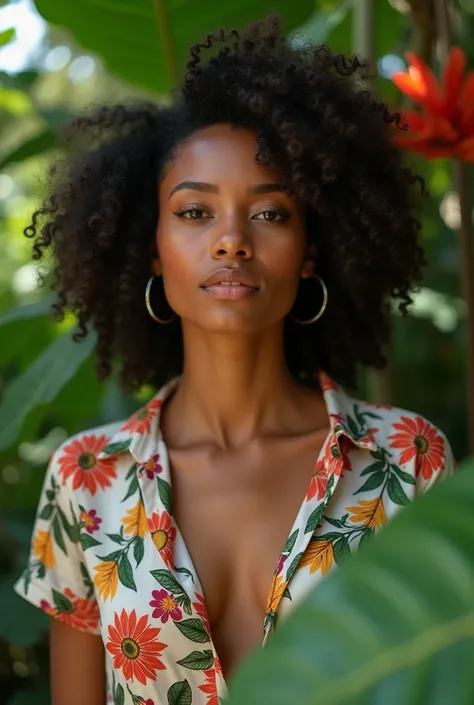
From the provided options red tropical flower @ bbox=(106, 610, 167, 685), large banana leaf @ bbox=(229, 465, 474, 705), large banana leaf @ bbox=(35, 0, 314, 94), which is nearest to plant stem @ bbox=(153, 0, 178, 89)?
large banana leaf @ bbox=(35, 0, 314, 94)

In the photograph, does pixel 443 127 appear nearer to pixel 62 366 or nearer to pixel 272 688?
pixel 62 366

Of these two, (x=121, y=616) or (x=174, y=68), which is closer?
(x=121, y=616)

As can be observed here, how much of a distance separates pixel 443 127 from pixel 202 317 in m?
0.50

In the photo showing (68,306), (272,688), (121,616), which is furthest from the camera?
(68,306)

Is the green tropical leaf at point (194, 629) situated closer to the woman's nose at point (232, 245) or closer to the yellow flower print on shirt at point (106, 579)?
the yellow flower print on shirt at point (106, 579)

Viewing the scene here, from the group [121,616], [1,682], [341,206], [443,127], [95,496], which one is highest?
[443,127]

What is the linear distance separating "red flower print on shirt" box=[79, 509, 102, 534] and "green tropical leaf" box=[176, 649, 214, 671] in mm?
230

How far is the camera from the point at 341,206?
1403mm

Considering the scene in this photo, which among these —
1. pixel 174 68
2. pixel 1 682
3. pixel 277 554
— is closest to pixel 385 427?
pixel 277 554

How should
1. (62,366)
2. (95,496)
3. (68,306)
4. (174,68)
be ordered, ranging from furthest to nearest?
(174,68), (62,366), (68,306), (95,496)

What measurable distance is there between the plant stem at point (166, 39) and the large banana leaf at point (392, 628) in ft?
4.97

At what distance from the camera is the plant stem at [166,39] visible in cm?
189

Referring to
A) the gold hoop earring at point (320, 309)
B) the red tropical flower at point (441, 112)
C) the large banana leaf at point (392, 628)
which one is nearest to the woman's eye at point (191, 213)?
the gold hoop earring at point (320, 309)

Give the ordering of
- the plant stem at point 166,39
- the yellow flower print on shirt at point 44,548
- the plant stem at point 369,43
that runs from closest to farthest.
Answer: the yellow flower print on shirt at point 44,548 → the plant stem at point 369,43 → the plant stem at point 166,39
